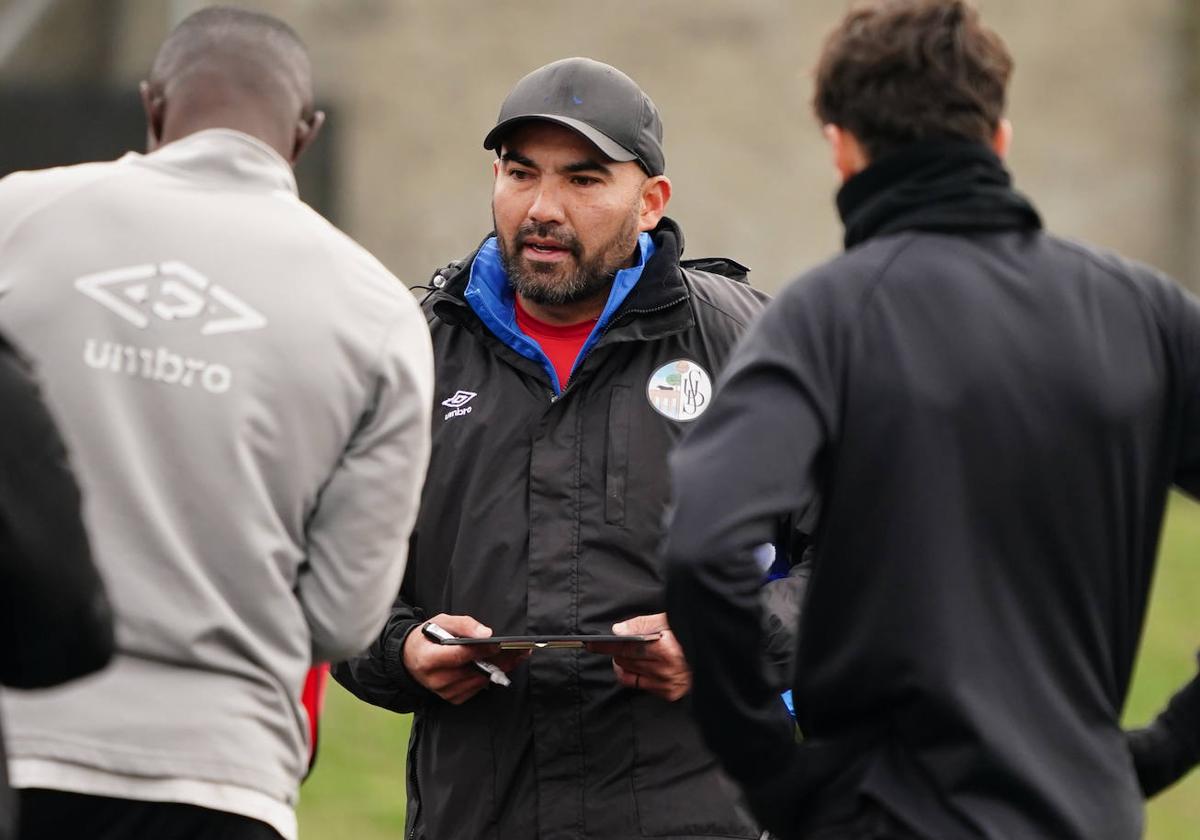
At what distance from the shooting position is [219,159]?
326 cm

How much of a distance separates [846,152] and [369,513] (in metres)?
0.91

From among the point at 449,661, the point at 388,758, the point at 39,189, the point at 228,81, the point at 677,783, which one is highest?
the point at 228,81

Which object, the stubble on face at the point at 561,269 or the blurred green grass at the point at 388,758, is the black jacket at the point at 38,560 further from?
the blurred green grass at the point at 388,758

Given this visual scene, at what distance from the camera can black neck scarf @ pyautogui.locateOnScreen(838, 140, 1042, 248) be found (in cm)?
295

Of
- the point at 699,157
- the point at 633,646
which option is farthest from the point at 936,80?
the point at 699,157

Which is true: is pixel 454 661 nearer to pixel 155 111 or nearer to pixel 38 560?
pixel 155 111

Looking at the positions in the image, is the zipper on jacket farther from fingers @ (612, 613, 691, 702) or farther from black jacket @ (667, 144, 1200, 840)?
black jacket @ (667, 144, 1200, 840)

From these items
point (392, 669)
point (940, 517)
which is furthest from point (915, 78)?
point (392, 669)

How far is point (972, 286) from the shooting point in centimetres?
290

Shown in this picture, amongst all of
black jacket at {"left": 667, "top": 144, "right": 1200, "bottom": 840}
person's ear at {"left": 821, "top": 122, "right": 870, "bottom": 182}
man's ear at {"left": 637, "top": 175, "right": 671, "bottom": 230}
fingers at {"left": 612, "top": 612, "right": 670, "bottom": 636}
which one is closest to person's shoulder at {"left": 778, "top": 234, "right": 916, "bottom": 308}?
black jacket at {"left": 667, "top": 144, "right": 1200, "bottom": 840}

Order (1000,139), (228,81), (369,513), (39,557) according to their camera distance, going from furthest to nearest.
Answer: (228,81) < (369,513) < (1000,139) < (39,557)

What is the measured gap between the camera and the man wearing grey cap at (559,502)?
398 cm

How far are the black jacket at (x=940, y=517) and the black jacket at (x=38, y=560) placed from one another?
2.60 feet

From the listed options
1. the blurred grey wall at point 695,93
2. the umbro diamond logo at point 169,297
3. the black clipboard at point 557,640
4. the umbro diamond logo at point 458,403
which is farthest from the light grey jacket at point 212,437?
the blurred grey wall at point 695,93
